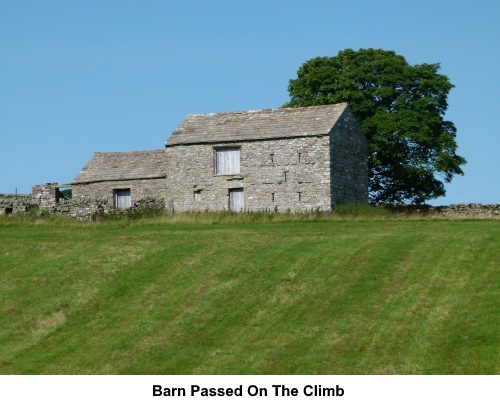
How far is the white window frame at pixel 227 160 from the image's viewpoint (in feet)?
200

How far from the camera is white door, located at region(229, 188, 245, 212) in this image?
60.6 meters

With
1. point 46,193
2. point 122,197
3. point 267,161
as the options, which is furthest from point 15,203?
point 267,161

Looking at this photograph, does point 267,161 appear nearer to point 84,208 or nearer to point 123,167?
point 84,208

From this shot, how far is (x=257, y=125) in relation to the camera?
202ft

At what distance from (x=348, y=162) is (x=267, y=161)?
519 cm

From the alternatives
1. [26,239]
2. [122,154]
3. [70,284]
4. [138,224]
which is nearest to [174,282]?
[70,284]

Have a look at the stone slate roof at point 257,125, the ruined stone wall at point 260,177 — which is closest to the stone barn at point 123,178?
the ruined stone wall at point 260,177

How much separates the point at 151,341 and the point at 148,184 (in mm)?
36373

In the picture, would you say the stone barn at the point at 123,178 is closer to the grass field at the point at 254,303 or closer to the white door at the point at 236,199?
the white door at the point at 236,199

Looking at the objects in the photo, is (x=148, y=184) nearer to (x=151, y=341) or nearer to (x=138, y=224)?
(x=138, y=224)

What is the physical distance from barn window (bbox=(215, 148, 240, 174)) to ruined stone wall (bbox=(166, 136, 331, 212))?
29 cm

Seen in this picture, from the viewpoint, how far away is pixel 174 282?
1310 inches

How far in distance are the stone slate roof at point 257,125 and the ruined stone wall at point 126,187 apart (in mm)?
2872

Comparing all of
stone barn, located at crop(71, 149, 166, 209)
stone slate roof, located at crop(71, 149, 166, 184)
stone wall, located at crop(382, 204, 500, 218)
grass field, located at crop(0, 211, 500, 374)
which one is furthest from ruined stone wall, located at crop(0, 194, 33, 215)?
stone wall, located at crop(382, 204, 500, 218)
